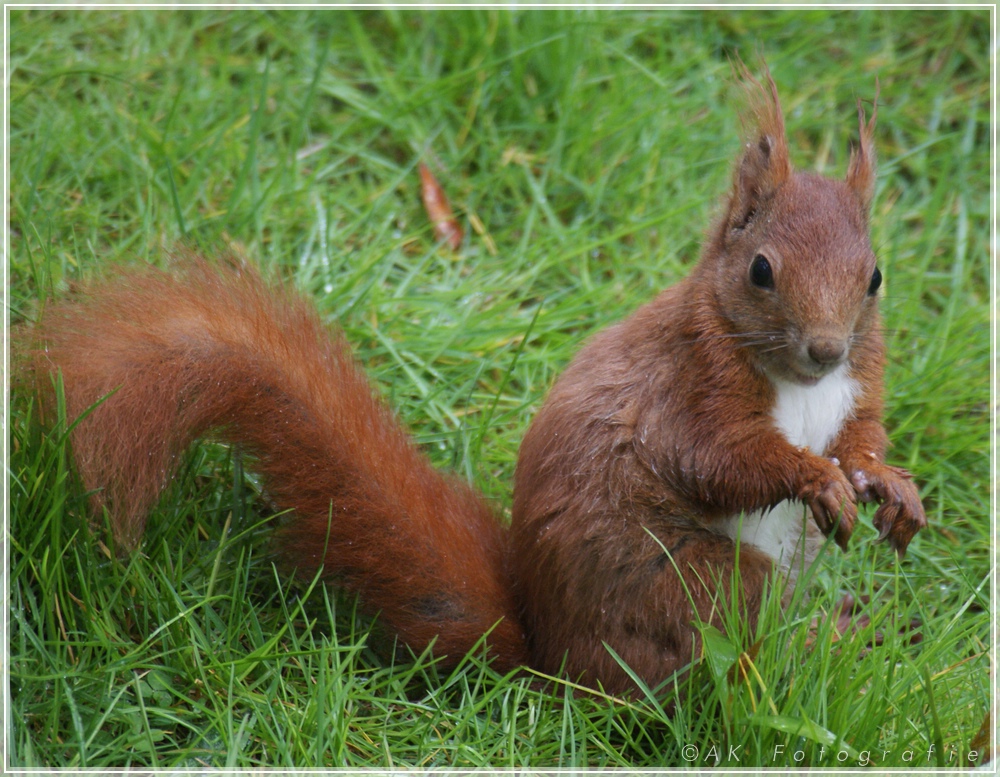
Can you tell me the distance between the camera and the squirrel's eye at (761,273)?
204 centimetres

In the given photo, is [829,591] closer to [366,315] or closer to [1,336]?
[366,315]

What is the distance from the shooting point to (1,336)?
2105 mm

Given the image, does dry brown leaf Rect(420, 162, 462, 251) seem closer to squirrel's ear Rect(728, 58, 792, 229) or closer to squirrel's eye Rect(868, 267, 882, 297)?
squirrel's ear Rect(728, 58, 792, 229)

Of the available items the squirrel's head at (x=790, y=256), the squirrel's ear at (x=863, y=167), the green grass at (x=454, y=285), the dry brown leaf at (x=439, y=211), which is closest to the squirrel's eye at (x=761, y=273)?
the squirrel's head at (x=790, y=256)

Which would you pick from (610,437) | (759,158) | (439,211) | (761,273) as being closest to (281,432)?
(610,437)

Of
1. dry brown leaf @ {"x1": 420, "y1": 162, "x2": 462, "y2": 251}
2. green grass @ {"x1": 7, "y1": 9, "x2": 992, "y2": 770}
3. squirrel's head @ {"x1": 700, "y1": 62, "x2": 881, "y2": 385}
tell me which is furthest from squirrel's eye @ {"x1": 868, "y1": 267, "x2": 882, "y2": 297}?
dry brown leaf @ {"x1": 420, "y1": 162, "x2": 462, "y2": 251}

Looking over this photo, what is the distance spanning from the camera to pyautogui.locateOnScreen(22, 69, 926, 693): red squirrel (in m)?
1.97

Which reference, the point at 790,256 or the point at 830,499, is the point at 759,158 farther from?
the point at 830,499

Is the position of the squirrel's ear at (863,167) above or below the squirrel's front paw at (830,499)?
above

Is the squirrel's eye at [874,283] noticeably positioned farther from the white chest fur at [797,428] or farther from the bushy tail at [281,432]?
the bushy tail at [281,432]

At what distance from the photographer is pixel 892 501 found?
6.76ft

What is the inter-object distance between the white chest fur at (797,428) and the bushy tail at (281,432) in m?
0.49

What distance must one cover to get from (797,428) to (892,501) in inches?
8.5

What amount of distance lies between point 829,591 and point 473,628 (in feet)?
2.20
